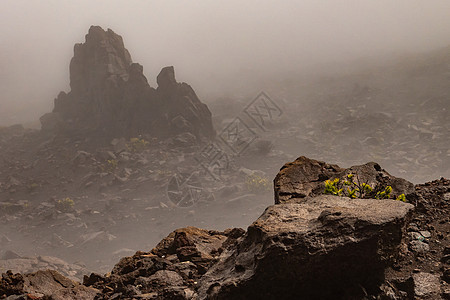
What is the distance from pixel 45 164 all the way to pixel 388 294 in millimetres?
76353

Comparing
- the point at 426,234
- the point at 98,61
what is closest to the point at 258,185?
the point at 98,61

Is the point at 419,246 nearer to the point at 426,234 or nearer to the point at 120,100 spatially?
the point at 426,234

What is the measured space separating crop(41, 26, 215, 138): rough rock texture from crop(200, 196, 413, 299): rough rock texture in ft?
229

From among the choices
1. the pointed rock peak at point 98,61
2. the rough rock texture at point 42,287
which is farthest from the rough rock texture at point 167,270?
the pointed rock peak at point 98,61

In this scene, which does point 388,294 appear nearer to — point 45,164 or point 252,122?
Result: point 45,164

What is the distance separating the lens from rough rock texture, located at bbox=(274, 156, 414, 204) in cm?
656

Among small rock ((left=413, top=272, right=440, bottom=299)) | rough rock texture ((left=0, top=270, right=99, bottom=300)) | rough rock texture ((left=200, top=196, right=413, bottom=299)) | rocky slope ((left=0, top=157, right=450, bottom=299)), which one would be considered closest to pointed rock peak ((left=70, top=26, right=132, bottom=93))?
rough rock texture ((left=0, top=270, right=99, bottom=300))

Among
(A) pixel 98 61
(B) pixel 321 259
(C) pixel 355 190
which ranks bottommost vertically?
(B) pixel 321 259

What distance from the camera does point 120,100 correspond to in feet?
253

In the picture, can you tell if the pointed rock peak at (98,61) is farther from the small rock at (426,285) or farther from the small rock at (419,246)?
the small rock at (426,285)

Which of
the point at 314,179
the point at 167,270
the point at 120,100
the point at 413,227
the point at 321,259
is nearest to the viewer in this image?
the point at 321,259

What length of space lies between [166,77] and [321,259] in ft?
236

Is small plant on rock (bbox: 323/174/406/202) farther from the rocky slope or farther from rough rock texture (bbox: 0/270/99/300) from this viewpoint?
rough rock texture (bbox: 0/270/99/300)

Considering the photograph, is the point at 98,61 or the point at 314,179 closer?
the point at 314,179
